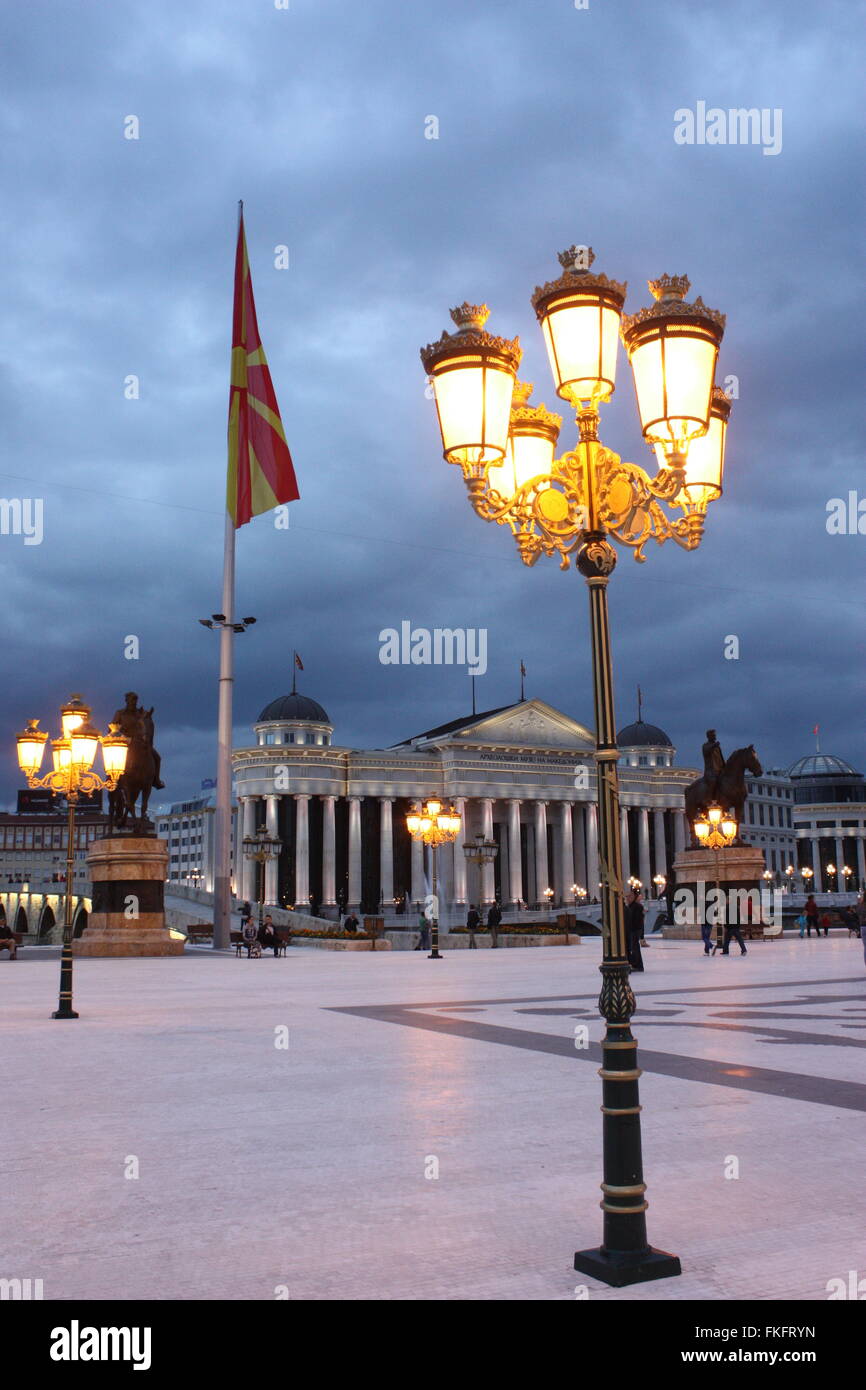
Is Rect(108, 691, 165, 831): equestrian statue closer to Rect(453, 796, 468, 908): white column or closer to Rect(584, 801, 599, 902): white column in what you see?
Rect(453, 796, 468, 908): white column

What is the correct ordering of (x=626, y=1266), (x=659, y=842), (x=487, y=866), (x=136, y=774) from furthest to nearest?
1. (x=659, y=842)
2. (x=487, y=866)
3. (x=136, y=774)
4. (x=626, y=1266)

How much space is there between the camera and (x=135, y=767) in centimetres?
3878

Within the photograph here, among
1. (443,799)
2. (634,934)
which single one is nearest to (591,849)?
(443,799)

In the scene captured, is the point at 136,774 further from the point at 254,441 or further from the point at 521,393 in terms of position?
the point at 521,393

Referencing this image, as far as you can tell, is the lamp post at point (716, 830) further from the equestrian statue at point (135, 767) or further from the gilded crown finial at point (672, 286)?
the gilded crown finial at point (672, 286)

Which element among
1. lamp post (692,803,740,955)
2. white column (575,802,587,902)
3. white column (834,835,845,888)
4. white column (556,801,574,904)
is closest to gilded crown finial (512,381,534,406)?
lamp post (692,803,740,955)

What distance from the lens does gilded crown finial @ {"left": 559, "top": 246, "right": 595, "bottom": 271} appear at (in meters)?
6.82

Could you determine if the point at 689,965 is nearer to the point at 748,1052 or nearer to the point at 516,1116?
the point at 748,1052

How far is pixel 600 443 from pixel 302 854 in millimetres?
98251

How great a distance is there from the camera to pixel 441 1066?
11.4 m

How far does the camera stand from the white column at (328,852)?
10556cm

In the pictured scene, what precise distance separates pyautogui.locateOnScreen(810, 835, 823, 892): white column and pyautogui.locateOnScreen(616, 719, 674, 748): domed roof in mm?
34552
